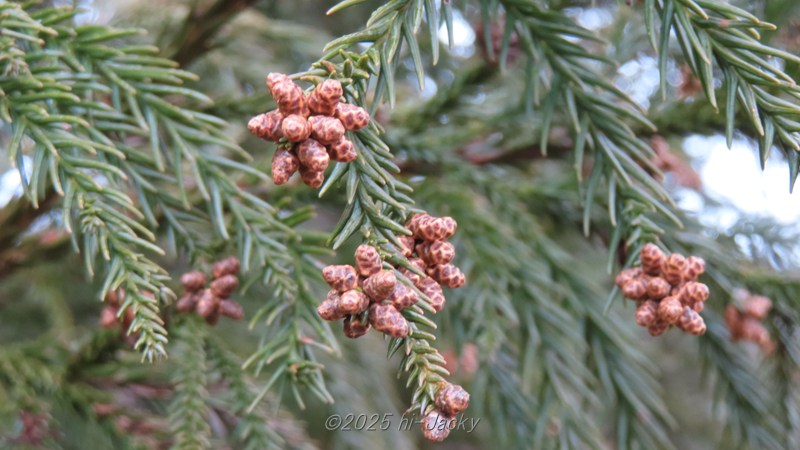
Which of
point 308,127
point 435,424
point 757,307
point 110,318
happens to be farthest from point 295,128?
point 757,307

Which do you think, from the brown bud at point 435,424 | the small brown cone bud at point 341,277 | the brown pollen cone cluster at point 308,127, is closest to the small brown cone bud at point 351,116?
the brown pollen cone cluster at point 308,127

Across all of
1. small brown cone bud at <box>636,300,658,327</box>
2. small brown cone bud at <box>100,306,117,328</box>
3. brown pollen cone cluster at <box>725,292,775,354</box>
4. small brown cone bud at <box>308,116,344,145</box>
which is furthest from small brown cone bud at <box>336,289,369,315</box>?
brown pollen cone cluster at <box>725,292,775,354</box>

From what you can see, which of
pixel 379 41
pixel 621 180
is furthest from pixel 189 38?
pixel 621 180

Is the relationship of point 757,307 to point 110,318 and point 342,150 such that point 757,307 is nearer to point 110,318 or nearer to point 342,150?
point 342,150

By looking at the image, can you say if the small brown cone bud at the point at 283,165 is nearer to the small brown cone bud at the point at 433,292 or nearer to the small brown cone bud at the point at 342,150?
the small brown cone bud at the point at 342,150

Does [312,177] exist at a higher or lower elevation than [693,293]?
higher

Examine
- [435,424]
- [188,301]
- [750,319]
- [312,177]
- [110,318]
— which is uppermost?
[312,177]
